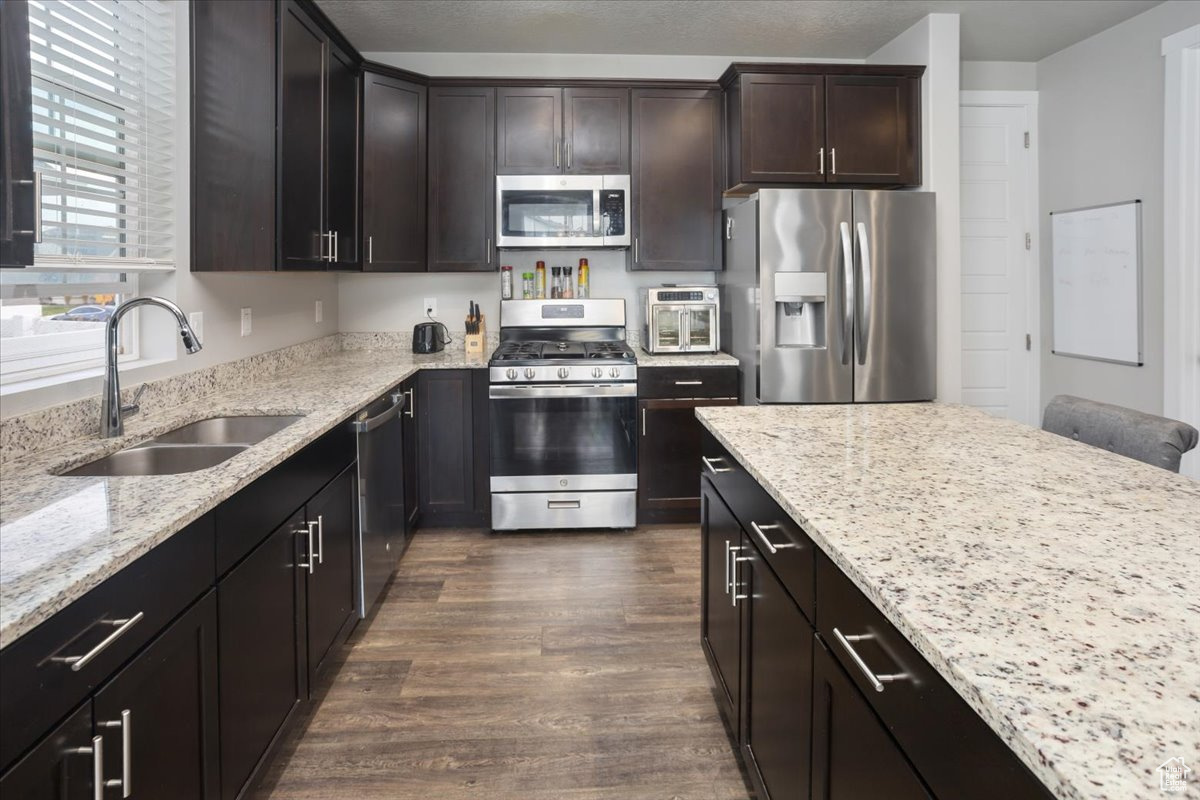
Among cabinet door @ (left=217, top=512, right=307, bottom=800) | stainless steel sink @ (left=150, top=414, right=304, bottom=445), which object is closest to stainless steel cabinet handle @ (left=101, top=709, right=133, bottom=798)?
cabinet door @ (left=217, top=512, right=307, bottom=800)

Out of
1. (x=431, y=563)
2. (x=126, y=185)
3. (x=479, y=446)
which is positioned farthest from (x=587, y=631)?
(x=126, y=185)

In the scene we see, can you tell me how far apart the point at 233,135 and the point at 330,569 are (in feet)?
4.86

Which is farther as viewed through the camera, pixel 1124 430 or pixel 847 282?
pixel 847 282

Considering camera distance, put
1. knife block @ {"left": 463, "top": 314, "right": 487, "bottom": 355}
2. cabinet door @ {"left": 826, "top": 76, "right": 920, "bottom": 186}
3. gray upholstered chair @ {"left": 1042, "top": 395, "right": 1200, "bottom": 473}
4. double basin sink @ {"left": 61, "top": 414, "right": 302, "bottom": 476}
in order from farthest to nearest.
Result: knife block @ {"left": 463, "top": 314, "right": 487, "bottom": 355} < cabinet door @ {"left": 826, "top": 76, "right": 920, "bottom": 186} < double basin sink @ {"left": 61, "top": 414, "right": 302, "bottom": 476} < gray upholstered chair @ {"left": 1042, "top": 395, "right": 1200, "bottom": 473}

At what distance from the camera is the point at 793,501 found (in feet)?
4.28

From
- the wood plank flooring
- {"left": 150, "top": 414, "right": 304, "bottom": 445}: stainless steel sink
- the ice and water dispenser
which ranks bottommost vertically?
the wood plank flooring

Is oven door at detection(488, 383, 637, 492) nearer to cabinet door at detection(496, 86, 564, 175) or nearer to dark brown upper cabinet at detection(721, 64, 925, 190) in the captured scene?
cabinet door at detection(496, 86, 564, 175)

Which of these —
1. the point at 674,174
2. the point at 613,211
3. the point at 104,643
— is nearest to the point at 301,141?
the point at 613,211

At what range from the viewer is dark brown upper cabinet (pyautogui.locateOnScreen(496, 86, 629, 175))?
159 inches

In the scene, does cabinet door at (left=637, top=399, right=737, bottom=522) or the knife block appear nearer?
cabinet door at (left=637, top=399, right=737, bottom=522)

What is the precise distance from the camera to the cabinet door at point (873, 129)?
12.6ft

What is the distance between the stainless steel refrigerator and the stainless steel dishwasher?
169cm

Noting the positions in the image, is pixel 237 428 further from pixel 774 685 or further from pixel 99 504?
pixel 774 685

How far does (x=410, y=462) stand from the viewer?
3.62m
